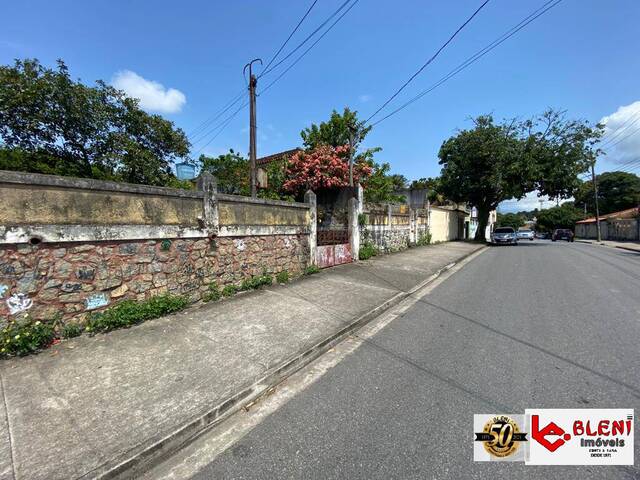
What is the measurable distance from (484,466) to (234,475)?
1734 mm

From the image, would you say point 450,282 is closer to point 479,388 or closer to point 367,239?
point 367,239

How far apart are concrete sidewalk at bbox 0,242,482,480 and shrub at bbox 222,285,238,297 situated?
40 centimetres


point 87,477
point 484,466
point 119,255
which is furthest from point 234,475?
point 119,255

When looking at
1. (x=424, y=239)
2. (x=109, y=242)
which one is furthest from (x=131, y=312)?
(x=424, y=239)

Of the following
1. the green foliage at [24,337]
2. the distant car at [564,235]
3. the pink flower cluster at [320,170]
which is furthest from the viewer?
the distant car at [564,235]

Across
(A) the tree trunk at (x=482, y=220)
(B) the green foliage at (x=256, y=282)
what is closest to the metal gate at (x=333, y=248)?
(B) the green foliage at (x=256, y=282)

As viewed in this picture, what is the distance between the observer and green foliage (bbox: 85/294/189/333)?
418cm

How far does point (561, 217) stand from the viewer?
54.6 m

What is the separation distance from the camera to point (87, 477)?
1.96 metres

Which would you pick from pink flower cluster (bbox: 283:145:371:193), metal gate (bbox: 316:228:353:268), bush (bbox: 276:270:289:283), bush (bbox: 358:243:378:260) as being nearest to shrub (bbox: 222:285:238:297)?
bush (bbox: 276:270:289:283)

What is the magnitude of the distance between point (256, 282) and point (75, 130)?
39.4 feet

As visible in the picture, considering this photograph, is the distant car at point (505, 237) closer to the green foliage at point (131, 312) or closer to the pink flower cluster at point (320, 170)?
the pink flower cluster at point (320, 170)

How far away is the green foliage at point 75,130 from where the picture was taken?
10875 mm

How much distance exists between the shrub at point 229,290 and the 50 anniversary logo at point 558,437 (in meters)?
4.74
